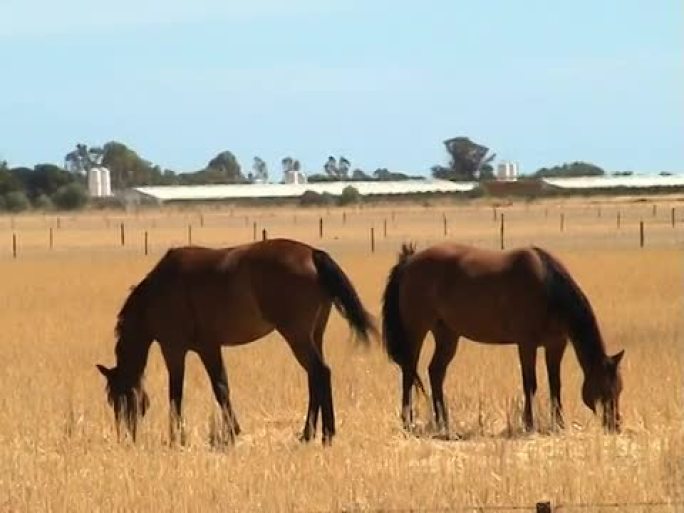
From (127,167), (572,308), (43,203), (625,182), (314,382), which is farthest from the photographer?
(127,167)

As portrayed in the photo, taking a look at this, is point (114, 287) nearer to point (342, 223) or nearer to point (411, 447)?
point (411, 447)

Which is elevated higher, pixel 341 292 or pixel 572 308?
pixel 341 292

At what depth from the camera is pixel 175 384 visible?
11.9 metres

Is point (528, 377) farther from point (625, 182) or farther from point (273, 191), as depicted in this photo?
point (625, 182)

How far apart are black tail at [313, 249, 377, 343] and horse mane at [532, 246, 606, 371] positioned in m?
1.52

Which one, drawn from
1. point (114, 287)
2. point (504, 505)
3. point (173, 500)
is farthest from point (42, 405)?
point (114, 287)

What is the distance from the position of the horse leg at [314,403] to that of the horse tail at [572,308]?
1.79 metres

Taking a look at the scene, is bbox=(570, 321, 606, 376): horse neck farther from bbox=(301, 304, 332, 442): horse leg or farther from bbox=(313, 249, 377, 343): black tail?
bbox=(301, 304, 332, 442): horse leg

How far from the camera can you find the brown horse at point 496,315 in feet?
37.8

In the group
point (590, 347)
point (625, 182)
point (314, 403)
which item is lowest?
point (625, 182)

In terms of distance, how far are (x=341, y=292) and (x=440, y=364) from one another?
1549 millimetres

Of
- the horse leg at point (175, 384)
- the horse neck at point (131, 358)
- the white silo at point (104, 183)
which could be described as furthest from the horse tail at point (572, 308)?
the white silo at point (104, 183)

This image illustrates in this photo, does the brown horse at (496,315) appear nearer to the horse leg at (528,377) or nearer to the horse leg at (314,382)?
the horse leg at (528,377)

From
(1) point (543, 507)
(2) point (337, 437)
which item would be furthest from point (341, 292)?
(1) point (543, 507)
